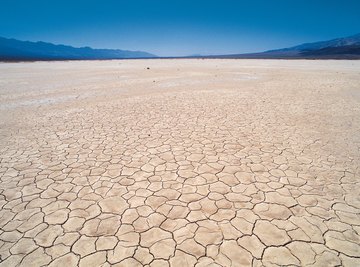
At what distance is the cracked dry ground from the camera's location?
2232 mm

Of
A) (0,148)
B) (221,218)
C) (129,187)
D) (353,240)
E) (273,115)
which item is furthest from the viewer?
(273,115)

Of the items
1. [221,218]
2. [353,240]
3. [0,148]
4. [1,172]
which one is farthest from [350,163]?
[0,148]

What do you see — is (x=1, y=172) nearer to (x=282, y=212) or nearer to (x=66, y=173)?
(x=66, y=173)

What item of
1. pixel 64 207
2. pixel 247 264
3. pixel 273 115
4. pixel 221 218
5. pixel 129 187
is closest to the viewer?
pixel 247 264

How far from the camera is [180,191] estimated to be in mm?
3152

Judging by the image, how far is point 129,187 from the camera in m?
3.26

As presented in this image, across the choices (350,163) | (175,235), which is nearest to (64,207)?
(175,235)

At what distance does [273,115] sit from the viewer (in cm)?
687

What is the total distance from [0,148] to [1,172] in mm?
1210

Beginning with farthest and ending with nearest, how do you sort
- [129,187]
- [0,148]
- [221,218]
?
[0,148], [129,187], [221,218]

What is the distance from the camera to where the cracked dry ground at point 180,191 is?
223 cm

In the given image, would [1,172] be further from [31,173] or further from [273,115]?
[273,115]

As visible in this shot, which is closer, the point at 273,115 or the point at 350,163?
the point at 350,163

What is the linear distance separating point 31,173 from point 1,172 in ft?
1.71
